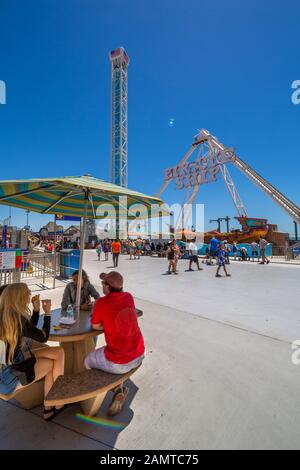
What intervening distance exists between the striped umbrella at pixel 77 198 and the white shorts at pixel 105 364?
3.56 feet

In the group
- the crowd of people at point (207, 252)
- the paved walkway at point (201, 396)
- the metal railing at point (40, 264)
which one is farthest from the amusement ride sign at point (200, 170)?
the paved walkway at point (201, 396)

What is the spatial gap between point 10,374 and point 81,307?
1277 millimetres

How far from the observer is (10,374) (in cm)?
192

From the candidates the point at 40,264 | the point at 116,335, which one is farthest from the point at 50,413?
the point at 40,264

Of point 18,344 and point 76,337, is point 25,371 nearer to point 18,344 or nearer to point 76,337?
point 18,344

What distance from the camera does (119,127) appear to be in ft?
160

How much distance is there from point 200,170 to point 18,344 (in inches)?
1271

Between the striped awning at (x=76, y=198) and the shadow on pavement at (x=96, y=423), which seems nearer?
the shadow on pavement at (x=96, y=423)

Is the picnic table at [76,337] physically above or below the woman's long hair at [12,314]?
below

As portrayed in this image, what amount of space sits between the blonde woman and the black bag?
0.06 feet

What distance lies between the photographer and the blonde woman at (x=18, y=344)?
6.24 feet

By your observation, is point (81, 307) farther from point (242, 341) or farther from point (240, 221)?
point (240, 221)

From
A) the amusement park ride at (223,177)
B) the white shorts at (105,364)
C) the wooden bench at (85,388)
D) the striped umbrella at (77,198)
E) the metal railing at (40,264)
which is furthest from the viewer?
the amusement park ride at (223,177)

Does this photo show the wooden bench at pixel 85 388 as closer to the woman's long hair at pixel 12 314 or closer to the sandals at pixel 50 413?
the sandals at pixel 50 413
